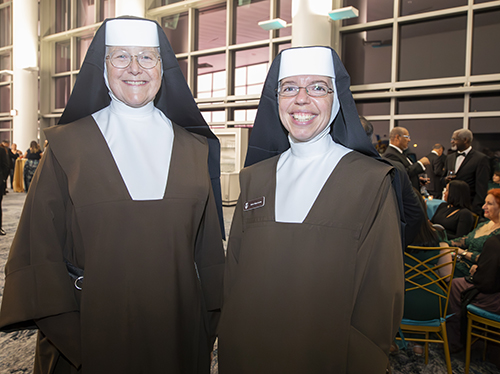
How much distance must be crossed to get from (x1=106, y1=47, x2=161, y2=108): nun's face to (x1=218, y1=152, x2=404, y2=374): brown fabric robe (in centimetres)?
67

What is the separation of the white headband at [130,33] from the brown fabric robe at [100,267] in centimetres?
36

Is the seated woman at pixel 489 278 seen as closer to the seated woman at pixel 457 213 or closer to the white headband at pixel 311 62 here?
the seated woman at pixel 457 213

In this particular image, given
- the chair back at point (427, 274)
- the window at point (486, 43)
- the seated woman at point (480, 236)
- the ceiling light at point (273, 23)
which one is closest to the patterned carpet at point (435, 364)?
the chair back at point (427, 274)

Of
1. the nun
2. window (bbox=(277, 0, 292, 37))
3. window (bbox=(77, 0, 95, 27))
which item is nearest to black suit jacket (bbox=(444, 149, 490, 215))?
the nun

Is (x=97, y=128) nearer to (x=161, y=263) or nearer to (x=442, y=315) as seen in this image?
(x=161, y=263)

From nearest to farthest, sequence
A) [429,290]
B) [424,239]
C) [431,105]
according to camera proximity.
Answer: [429,290]
[424,239]
[431,105]

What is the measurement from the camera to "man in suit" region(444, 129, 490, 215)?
5.26 meters

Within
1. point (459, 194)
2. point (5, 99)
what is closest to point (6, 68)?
point (5, 99)

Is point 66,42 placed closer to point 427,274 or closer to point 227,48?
point 227,48

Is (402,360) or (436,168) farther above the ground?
(436,168)

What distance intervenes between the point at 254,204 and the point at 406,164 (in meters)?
3.15

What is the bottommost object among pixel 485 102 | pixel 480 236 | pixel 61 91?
pixel 480 236

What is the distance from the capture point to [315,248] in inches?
55.5

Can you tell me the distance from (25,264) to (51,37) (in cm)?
1578
